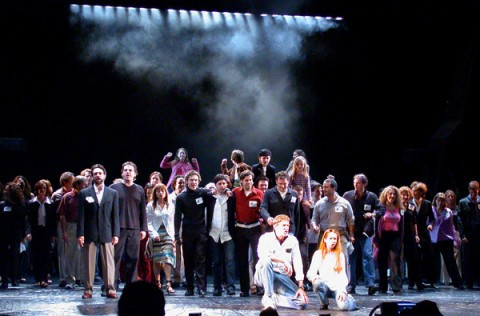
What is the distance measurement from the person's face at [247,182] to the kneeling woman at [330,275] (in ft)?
5.30

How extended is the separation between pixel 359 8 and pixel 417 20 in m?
1.20

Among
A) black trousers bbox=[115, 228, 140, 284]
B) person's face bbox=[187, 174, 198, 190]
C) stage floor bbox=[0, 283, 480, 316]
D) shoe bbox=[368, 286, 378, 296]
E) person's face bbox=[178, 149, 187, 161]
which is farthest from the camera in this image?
person's face bbox=[178, 149, 187, 161]

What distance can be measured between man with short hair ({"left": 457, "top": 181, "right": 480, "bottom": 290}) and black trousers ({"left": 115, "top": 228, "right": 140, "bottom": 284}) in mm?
5583

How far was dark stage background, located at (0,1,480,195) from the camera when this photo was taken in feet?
54.2

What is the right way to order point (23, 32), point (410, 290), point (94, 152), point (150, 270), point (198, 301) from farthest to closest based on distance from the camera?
point (94, 152), point (23, 32), point (410, 290), point (150, 270), point (198, 301)

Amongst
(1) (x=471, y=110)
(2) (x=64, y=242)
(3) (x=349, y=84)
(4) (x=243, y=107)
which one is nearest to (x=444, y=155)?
(1) (x=471, y=110)

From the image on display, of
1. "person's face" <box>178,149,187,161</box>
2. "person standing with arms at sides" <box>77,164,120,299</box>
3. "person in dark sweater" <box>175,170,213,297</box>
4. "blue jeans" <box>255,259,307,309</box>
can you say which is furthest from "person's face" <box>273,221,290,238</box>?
"person's face" <box>178,149,187,161</box>

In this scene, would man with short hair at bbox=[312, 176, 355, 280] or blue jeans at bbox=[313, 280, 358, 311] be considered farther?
man with short hair at bbox=[312, 176, 355, 280]

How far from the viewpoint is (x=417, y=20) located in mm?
16812

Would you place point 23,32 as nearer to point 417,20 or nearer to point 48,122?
point 48,122

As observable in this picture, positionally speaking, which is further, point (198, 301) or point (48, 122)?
point (48, 122)

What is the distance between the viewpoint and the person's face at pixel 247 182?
1137 cm

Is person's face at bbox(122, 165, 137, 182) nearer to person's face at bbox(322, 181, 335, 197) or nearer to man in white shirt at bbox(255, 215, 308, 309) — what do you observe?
man in white shirt at bbox(255, 215, 308, 309)


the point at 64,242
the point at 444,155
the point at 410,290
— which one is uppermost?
the point at 444,155
